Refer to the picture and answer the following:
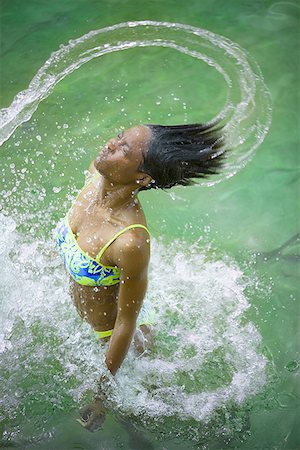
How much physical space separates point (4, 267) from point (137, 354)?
86 centimetres

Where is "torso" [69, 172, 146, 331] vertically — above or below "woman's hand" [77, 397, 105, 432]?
above

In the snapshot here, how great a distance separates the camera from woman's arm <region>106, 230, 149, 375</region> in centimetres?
252

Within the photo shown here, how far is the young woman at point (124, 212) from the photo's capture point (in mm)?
2486

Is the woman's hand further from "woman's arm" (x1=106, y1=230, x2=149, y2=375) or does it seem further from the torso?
Result: "woman's arm" (x1=106, y1=230, x2=149, y2=375)

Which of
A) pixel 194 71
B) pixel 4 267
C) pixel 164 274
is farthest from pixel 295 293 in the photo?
pixel 194 71

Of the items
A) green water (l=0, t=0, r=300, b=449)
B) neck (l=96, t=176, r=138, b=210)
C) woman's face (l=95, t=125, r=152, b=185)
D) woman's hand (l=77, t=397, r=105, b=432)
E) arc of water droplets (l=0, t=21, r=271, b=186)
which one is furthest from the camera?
arc of water droplets (l=0, t=21, r=271, b=186)

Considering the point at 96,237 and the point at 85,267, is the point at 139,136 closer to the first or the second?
the point at 96,237

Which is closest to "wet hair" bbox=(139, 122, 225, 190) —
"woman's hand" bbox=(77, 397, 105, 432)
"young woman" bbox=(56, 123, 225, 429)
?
"young woman" bbox=(56, 123, 225, 429)

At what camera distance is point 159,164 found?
2.49 metres

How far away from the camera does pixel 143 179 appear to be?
8.34 ft

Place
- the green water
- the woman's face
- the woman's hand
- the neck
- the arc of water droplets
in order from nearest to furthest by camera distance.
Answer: the woman's face < the neck < the woman's hand < the green water < the arc of water droplets

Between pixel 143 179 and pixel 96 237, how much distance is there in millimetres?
272

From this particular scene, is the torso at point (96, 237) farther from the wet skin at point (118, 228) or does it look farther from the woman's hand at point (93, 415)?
the woman's hand at point (93, 415)

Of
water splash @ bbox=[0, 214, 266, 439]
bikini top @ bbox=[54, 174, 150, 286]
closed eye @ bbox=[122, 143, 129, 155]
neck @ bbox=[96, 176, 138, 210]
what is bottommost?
water splash @ bbox=[0, 214, 266, 439]
